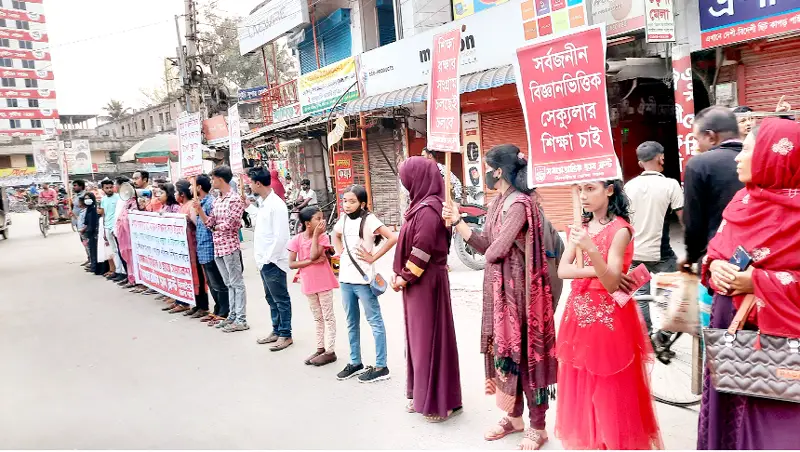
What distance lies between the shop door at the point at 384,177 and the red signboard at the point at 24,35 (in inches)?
2922

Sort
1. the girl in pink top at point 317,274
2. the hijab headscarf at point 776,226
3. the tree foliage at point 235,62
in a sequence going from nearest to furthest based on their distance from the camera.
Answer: the hijab headscarf at point 776,226
the girl in pink top at point 317,274
the tree foliage at point 235,62

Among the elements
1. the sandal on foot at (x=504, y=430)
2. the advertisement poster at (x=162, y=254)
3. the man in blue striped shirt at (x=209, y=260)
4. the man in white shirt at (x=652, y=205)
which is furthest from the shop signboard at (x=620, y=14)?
the advertisement poster at (x=162, y=254)

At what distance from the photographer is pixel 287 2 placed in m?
14.7

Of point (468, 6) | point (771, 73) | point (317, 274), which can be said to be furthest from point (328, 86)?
point (317, 274)

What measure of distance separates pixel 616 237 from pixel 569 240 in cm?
23

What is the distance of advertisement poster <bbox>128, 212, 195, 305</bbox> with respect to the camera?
723 cm

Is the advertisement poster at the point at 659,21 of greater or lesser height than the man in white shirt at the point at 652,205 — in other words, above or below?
above

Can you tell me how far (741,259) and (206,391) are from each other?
3970 millimetres

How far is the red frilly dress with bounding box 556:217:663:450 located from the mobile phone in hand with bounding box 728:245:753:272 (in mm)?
656

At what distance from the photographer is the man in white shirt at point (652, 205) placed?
416 cm

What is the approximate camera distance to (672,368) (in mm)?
3852

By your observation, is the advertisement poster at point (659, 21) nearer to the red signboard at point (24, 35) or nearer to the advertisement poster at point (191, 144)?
the advertisement poster at point (191, 144)

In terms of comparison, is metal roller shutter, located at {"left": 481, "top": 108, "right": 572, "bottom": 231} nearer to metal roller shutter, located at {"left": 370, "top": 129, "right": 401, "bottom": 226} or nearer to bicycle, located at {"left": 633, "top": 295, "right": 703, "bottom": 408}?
metal roller shutter, located at {"left": 370, "top": 129, "right": 401, "bottom": 226}

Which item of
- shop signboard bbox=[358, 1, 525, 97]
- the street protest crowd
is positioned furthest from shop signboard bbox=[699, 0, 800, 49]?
the street protest crowd
